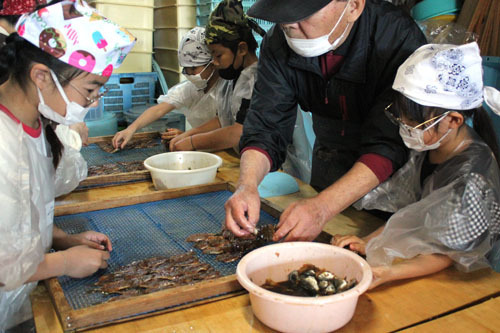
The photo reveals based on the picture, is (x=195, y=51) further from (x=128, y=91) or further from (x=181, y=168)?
(x=128, y=91)

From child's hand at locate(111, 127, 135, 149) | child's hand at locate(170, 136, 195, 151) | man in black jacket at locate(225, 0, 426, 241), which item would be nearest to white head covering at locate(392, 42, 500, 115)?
man in black jacket at locate(225, 0, 426, 241)

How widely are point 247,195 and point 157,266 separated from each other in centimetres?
39

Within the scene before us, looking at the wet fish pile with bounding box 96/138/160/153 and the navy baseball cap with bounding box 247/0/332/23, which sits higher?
the navy baseball cap with bounding box 247/0/332/23

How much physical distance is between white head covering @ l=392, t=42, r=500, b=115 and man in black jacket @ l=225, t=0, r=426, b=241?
154 mm

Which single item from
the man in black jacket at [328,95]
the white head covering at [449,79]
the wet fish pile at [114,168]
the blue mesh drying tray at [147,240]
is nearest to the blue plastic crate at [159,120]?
the wet fish pile at [114,168]

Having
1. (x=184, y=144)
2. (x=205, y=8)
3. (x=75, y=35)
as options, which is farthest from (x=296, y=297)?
(x=205, y=8)

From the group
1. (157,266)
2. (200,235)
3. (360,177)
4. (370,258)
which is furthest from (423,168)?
(157,266)

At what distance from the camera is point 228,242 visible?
165 centimetres

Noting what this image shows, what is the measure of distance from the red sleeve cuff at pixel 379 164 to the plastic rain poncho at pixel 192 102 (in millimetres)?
2021

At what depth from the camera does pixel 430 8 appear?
2.29m

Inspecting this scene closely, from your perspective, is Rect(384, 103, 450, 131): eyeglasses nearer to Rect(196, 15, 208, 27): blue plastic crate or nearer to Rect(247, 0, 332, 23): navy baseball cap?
Rect(247, 0, 332, 23): navy baseball cap

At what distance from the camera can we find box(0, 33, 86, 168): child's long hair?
4.33ft

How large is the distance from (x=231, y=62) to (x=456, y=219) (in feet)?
6.00

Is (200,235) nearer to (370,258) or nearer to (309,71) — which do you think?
(370,258)
